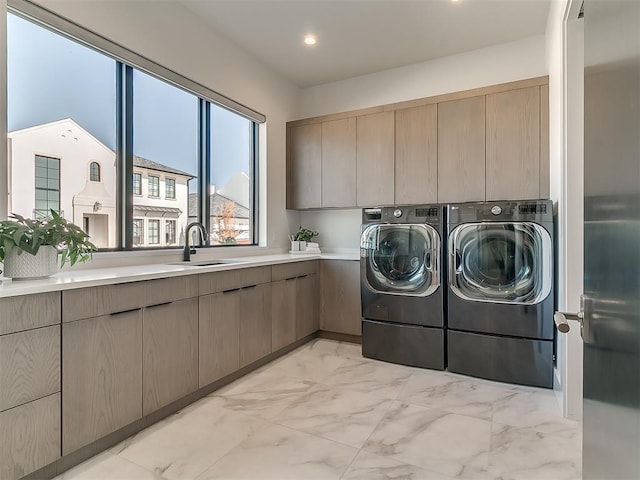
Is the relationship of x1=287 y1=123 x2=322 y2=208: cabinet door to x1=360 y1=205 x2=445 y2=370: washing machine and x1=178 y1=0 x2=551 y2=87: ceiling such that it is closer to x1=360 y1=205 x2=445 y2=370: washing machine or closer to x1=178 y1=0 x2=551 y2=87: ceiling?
x1=178 y1=0 x2=551 y2=87: ceiling

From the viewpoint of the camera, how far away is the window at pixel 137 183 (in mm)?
2686

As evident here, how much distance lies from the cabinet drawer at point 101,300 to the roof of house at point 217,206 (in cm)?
132

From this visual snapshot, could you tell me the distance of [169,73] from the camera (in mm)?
2783

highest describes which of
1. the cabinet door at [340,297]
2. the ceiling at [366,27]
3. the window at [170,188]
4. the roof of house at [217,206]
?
the ceiling at [366,27]

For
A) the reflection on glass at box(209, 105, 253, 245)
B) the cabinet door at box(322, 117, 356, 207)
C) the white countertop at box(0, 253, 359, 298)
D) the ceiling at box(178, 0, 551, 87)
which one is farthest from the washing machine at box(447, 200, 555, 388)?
the reflection on glass at box(209, 105, 253, 245)

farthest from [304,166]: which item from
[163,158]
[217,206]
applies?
[163,158]

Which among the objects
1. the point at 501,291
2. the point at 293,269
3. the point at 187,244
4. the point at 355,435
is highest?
the point at 187,244

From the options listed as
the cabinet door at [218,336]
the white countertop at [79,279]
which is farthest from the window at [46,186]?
the cabinet door at [218,336]

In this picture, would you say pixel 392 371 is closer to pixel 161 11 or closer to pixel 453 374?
pixel 453 374

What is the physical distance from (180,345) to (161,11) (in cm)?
237

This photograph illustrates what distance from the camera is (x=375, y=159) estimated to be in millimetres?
3703

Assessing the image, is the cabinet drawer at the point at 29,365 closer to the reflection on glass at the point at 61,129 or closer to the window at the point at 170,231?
the reflection on glass at the point at 61,129

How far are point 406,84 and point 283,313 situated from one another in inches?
105

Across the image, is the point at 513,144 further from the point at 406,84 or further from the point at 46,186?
the point at 46,186
